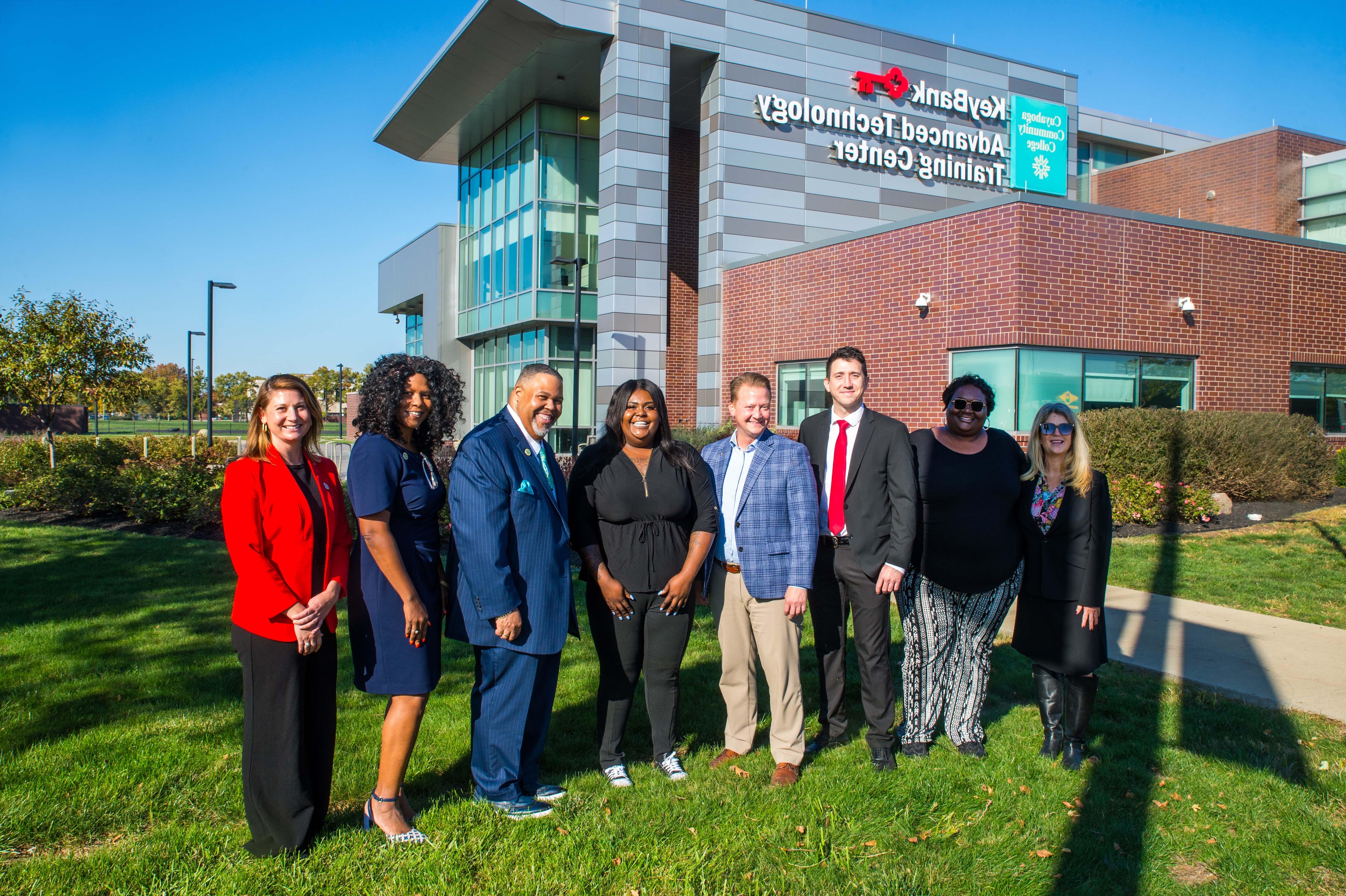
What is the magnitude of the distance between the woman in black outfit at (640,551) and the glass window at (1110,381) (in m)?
11.7

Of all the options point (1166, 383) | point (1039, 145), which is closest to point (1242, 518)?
point (1166, 383)

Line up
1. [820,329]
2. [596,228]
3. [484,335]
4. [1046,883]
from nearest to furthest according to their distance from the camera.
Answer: [1046,883] → [820,329] → [596,228] → [484,335]

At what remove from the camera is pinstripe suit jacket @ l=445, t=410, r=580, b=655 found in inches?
135

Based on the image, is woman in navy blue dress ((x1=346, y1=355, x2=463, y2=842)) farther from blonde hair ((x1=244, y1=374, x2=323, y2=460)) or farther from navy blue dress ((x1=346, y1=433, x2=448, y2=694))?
blonde hair ((x1=244, y1=374, x2=323, y2=460))

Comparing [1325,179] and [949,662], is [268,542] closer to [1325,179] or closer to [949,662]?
[949,662]

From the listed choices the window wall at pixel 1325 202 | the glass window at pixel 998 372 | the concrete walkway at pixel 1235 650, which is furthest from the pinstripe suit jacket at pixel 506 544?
the window wall at pixel 1325 202

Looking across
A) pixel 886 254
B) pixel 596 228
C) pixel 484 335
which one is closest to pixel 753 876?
pixel 886 254

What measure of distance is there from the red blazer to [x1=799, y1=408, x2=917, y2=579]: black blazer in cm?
240

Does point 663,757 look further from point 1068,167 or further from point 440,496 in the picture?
point 1068,167

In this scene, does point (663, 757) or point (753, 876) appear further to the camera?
point (663, 757)

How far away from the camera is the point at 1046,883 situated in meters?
3.16

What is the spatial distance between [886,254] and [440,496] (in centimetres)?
1386

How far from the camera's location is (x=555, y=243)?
916 inches

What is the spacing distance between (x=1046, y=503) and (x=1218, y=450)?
11030 millimetres
